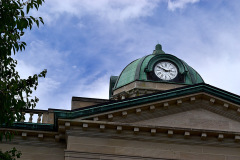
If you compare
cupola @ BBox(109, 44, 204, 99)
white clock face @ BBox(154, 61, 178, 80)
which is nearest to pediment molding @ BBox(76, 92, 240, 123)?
cupola @ BBox(109, 44, 204, 99)

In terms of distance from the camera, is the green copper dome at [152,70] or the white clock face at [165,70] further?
the green copper dome at [152,70]

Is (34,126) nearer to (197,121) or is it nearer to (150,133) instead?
(150,133)

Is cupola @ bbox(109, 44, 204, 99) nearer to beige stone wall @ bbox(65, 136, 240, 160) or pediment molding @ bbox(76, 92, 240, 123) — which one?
pediment molding @ bbox(76, 92, 240, 123)

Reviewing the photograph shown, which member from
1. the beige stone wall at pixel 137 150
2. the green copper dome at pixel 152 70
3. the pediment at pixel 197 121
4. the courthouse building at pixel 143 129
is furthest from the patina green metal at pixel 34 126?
the green copper dome at pixel 152 70

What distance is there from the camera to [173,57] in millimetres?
30578

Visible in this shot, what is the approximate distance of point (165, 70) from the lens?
30.0m

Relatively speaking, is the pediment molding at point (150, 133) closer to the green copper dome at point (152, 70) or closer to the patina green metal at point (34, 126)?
the patina green metal at point (34, 126)

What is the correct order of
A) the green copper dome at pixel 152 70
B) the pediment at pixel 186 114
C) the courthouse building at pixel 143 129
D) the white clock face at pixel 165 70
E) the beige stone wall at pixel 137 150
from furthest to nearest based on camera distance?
1. the green copper dome at pixel 152 70
2. the white clock face at pixel 165 70
3. the pediment at pixel 186 114
4. the courthouse building at pixel 143 129
5. the beige stone wall at pixel 137 150

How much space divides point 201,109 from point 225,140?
6.01 feet

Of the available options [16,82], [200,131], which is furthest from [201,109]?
[16,82]

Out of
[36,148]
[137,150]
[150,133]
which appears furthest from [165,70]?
[36,148]

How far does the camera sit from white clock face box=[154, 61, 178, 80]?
30003 mm

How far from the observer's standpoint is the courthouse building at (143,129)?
1844cm

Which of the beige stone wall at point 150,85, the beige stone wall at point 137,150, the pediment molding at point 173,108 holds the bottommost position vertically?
the beige stone wall at point 137,150
